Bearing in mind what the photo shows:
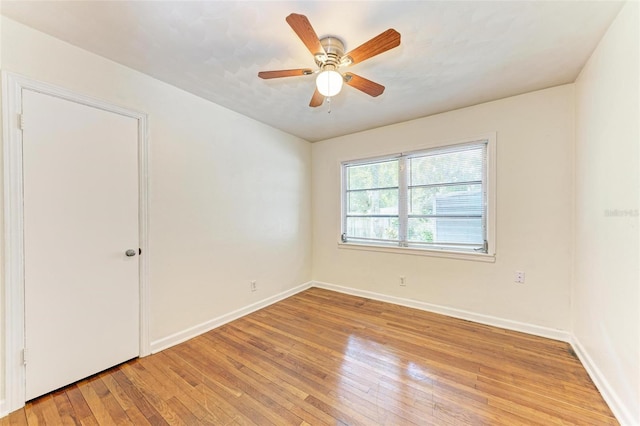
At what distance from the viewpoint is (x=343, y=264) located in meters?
3.96

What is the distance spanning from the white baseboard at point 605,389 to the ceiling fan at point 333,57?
2.53m

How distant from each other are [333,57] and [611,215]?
7.17 ft

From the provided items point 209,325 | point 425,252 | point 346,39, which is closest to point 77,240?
point 209,325

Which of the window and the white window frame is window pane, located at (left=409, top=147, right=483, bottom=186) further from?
the white window frame

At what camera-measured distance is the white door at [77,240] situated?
1702 millimetres

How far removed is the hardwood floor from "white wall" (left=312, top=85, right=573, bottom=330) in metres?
0.36

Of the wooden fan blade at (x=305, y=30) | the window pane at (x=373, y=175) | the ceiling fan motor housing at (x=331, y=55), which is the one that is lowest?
the window pane at (x=373, y=175)

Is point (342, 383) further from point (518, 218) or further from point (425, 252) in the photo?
point (518, 218)

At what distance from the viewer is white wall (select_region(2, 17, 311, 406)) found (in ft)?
6.17

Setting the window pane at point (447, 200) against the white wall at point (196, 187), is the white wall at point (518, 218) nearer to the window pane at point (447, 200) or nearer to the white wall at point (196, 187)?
the window pane at point (447, 200)

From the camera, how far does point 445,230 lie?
315cm

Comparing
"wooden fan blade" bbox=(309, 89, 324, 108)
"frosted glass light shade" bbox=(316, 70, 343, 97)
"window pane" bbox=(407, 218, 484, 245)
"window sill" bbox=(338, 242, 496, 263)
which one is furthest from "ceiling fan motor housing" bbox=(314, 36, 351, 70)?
"window sill" bbox=(338, 242, 496, 263)

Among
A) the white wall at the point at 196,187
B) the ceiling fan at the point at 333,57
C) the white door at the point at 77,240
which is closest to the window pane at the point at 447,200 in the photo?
the ceiling fan at the point at 333,57

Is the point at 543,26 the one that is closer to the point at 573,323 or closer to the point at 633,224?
the point at 633,224
